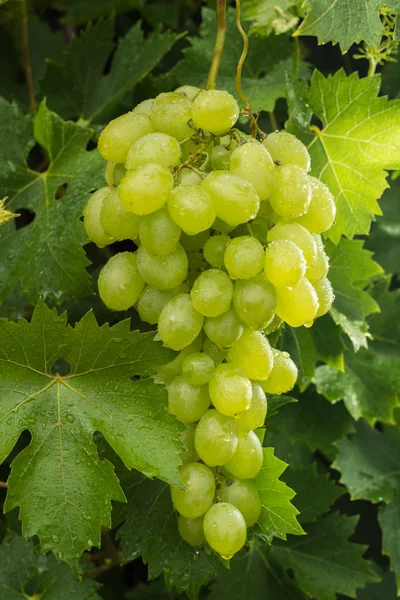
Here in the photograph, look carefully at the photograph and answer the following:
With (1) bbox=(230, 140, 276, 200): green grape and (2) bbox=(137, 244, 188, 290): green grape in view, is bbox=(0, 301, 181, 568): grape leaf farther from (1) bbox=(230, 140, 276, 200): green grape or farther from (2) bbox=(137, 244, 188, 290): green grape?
(1) bbox=(230, 140, 276, 200): green grape

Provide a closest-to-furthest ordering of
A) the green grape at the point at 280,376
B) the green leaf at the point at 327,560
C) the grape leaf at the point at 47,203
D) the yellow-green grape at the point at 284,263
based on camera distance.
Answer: the yellow-green grape at the point at 284,263, the green grape at the point at 280,376, the grape leaf at the point at 47,203, the green leaf at the point at 327,560

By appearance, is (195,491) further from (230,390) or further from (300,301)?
→ (300,301)

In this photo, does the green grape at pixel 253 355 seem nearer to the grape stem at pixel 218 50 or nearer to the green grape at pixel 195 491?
the green grape at pixel 195 491

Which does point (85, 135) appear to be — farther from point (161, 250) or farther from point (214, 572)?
point (214, 572)

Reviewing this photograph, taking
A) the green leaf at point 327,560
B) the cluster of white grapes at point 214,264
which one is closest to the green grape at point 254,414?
the cluster of white grapes at point 214,264

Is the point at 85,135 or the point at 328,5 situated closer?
the point at 328,5

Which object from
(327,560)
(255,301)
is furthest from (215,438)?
(327,560)

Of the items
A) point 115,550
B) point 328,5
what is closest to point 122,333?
point 328,5
